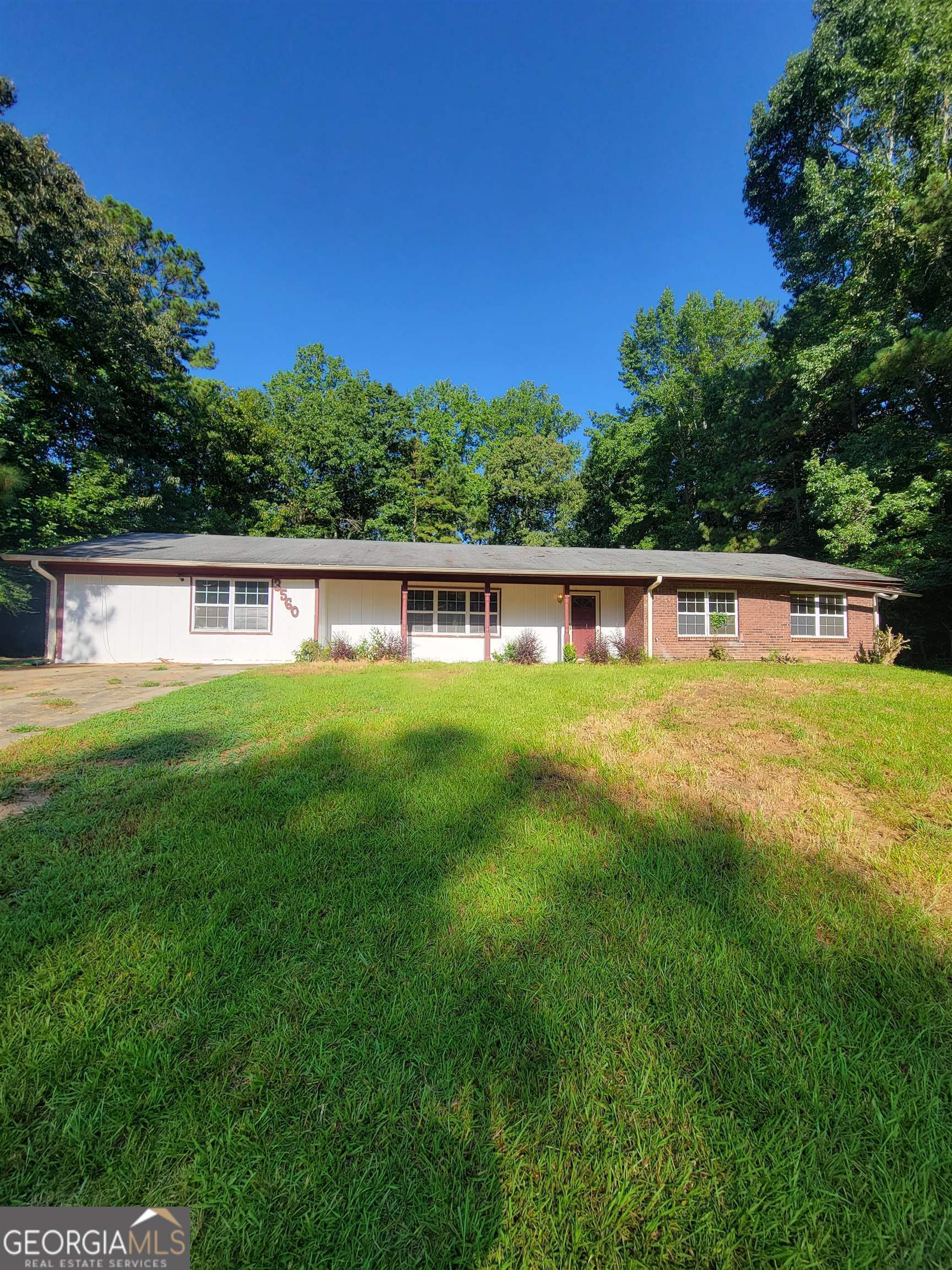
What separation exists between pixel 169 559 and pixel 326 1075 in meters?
12.4

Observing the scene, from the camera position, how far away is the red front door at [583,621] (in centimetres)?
1362

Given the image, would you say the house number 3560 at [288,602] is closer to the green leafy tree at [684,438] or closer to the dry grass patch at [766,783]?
the dry grass patch at [766,783]

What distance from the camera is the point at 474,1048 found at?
1.47m

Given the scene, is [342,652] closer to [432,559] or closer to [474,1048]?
[432,559]

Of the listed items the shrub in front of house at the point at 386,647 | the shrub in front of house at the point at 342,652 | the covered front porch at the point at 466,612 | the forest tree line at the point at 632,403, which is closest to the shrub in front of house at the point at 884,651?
the forest tree line at the point at 632,403

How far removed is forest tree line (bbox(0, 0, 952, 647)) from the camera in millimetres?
12953

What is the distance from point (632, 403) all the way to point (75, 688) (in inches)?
1098

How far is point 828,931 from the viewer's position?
205 cm

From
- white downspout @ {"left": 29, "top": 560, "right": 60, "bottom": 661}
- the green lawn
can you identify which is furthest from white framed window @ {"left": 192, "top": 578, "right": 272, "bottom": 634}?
the green lawn

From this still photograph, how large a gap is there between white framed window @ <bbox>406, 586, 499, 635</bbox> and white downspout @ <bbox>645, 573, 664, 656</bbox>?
400 centimetres

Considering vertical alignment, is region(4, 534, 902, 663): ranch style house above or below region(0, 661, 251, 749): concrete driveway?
above

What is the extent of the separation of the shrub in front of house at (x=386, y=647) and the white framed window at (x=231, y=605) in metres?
2.63

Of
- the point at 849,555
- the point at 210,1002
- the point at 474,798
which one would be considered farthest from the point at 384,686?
the point at 849,555

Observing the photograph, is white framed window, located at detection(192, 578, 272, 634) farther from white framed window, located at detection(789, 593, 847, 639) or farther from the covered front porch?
white framed window, located at detection(789, 593, 847, 639)
